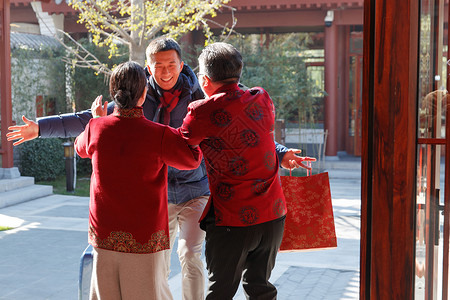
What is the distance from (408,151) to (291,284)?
9.09 feet

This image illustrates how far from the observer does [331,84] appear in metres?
13.5

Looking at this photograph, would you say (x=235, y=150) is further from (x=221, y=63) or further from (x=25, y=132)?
(x=25, y=132)

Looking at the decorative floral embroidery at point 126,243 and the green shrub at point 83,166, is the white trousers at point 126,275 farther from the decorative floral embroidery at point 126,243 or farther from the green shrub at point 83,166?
the green shrub at point 83,166

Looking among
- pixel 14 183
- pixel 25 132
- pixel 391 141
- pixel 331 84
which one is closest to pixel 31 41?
pixel 14 183

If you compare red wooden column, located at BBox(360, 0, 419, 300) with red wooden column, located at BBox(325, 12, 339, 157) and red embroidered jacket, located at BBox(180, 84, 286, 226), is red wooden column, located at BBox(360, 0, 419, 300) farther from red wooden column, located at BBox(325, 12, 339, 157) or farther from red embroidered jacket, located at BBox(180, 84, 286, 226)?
red wooden column, located at BBox(325, 12, 339, 157)

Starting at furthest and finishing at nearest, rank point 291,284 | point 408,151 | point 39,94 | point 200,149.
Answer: point 39,94 < point 291,284 < point 200,149 < point 408,151

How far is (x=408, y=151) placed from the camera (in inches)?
98.3

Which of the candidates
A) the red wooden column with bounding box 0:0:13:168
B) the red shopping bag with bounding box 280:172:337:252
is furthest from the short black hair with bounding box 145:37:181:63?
the red wooden column with bounding box 0:0:13:168

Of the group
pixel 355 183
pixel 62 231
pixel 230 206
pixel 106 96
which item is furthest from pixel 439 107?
pixel 106 96

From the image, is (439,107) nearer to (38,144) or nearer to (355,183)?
(355,183)

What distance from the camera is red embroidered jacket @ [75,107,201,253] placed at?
261 cm

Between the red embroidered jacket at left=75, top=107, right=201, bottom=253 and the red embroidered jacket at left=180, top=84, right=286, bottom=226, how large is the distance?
0.38ft

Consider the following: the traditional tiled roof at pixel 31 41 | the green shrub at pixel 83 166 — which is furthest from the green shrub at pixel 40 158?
the traditional tiled roof at pixel 31 41

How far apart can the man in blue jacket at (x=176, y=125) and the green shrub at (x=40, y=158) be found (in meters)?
8.43
